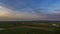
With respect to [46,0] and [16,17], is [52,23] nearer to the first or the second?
[46,0]

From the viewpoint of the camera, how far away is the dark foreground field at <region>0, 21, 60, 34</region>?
1.17m

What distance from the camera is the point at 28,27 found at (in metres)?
1.23

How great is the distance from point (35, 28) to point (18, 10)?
494 millimetres

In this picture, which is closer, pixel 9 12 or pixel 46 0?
pixel 46 0

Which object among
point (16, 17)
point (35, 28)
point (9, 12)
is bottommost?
point (35, 28)

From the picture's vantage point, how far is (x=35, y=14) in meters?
1.20

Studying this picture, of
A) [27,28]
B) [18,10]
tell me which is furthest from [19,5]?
[27,28]

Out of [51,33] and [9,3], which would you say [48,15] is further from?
[9,3]

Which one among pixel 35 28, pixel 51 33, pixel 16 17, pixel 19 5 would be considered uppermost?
pixel 19 5

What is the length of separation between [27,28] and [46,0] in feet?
2.16

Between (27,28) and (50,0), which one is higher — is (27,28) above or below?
below

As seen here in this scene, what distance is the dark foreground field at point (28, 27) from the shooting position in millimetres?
1170

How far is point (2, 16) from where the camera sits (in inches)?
46.9

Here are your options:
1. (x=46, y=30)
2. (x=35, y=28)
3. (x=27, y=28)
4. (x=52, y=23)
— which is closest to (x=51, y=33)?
(x=46, y=30)
